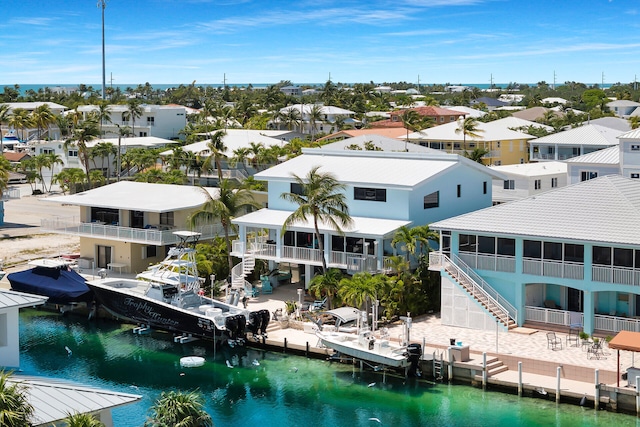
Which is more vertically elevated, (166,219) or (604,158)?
(604,158)

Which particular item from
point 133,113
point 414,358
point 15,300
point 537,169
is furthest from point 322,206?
point 133,113

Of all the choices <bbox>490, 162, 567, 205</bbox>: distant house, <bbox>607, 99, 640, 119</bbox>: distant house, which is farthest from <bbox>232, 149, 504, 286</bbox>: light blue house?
<bbox>607, 99, 640, 119</bbox>: distant house

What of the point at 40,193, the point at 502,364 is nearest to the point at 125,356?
the point at 502,364

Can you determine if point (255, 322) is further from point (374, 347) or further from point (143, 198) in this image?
point (143, 198)

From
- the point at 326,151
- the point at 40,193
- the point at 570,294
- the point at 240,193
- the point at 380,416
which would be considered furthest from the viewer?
the point at 40,193

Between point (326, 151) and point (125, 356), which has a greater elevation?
point (326, 151)

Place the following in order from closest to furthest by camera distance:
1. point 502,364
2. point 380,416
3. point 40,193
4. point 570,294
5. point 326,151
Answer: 1. point 380,416
2. point 502,364
3. point 570,294
4. point 326,151
5. point 40,193

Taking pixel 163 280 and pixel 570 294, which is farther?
pixel 163 280

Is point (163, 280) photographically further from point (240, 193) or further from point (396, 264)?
point (396, 264)
